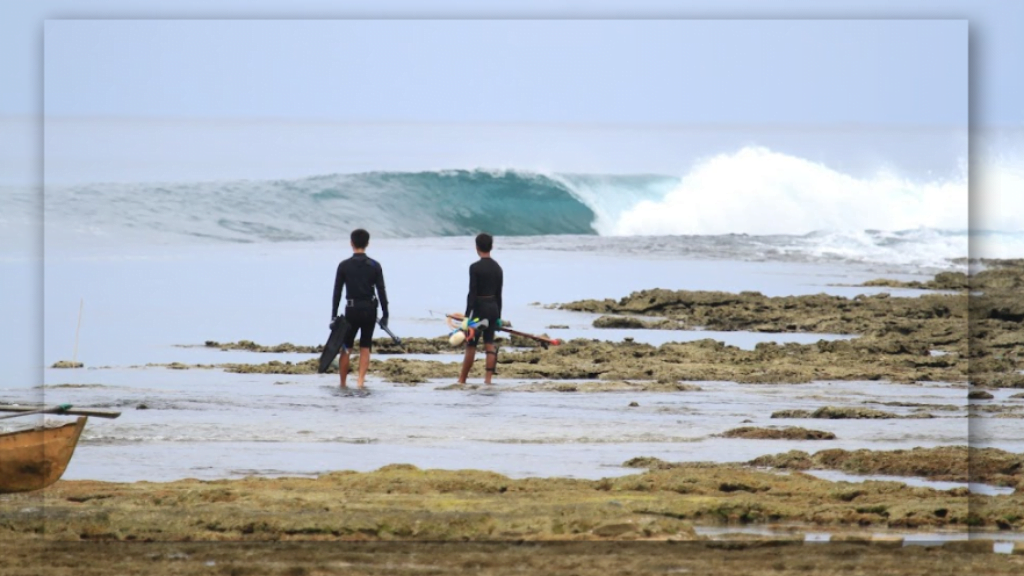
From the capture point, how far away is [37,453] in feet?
33.3

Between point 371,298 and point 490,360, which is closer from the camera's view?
point 371,298

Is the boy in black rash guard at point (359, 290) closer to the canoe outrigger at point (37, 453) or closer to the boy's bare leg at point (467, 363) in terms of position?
the boy's bare leg at point (467, 363)

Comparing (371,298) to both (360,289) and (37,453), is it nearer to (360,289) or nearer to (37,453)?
(360,289)

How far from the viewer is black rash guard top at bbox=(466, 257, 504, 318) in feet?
57.1

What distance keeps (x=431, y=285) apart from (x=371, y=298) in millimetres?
13392

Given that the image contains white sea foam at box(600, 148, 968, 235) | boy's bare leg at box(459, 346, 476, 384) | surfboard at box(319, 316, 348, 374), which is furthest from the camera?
white sea foam at box(600, 148, 968, 235)

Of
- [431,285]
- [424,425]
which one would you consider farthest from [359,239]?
[431,285]

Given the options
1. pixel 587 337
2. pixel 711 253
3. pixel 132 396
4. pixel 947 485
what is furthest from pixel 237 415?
pixel 711 253

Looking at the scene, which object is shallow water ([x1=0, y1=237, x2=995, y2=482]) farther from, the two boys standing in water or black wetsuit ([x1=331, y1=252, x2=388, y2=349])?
black wetsuit ([x1=331, y1=252, x2=388, y2=349])

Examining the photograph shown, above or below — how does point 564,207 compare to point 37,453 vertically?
above

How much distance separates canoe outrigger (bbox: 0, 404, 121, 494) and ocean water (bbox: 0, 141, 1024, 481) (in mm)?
1427

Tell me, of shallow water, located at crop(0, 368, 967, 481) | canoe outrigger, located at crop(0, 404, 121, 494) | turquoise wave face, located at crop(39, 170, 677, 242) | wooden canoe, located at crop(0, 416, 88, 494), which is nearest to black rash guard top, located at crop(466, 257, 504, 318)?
shallow water, located at crop(0, 368, 967, 481)

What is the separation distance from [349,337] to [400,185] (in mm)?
18049

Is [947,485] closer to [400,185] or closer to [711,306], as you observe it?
[711,306]
